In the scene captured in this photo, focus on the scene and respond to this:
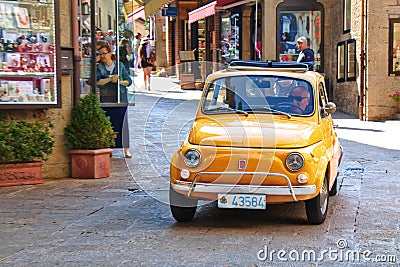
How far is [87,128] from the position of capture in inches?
384

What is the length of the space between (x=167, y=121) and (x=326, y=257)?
1197 centimetres

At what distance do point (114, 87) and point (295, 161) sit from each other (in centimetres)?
583

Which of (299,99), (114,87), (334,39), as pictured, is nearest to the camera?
(299,99)

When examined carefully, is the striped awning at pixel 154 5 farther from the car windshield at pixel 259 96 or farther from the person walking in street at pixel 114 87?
the car windshield at pixel 259 96

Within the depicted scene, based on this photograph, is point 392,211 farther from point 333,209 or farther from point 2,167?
point 2,167

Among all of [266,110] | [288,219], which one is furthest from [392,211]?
[266,110]

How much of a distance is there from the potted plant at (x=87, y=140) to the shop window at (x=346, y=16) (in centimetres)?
1074

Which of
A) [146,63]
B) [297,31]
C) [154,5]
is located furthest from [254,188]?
[146,63]

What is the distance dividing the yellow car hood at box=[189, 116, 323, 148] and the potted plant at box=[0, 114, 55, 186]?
287 centimetres

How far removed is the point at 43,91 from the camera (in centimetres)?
955

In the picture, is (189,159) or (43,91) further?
(43,91)

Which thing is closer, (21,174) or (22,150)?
(22,150)

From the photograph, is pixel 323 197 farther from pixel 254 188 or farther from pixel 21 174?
pixel 21 174

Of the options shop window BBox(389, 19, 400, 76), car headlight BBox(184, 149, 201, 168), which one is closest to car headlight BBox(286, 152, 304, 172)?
car headlight BBox(184, 149, 201, 168)
